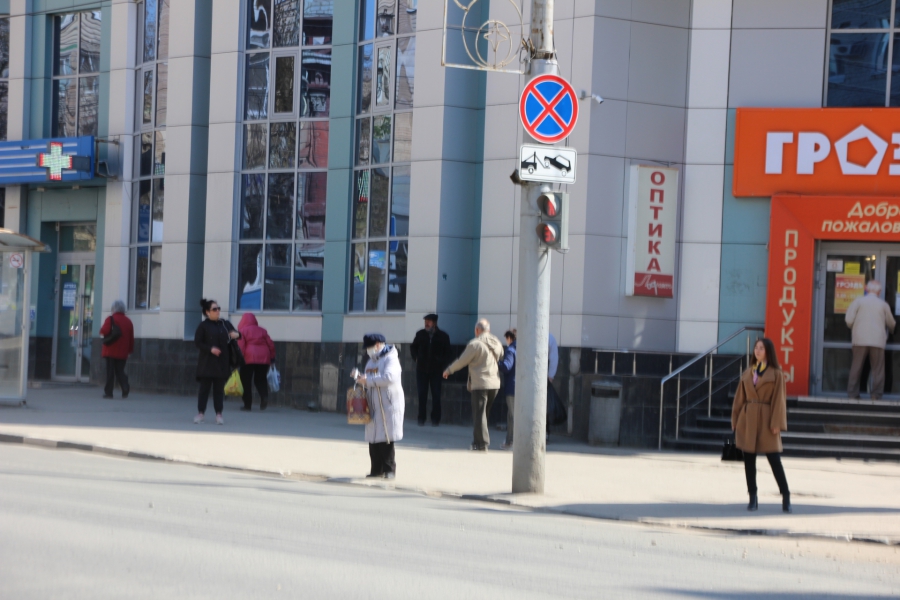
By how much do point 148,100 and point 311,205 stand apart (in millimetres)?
5584

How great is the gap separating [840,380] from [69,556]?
51.2ft

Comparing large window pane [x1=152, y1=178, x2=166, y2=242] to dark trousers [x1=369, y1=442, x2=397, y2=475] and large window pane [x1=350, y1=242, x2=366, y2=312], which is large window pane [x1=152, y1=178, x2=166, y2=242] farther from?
dark trousers [x1=369, y1=442, x2=397, y2=475]

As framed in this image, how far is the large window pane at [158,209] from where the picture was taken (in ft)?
84.4

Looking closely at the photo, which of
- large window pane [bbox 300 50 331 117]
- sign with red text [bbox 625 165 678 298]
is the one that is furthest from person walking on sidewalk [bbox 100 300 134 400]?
sign with red text [bbox 625 165 678 298]

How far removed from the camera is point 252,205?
78.7ft

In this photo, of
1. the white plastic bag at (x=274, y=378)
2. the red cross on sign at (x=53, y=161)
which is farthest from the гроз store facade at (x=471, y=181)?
the white plastic bag at (x=274, y=378)

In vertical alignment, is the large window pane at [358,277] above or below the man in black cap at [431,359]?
above

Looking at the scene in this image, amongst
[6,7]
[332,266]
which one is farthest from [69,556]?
[6,7]

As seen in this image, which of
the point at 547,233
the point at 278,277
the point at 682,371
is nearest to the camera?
the point at 547,233

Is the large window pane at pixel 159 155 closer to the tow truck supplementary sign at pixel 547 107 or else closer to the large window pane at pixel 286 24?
the large window pane at pixel 286 24

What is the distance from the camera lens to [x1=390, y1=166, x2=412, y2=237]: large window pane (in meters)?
21.8

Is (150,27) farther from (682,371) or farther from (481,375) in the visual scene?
(682,371)

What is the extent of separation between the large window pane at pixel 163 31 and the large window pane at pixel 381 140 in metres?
6.38

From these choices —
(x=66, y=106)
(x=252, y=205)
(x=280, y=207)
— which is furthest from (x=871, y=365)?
(x=66, y=106)
